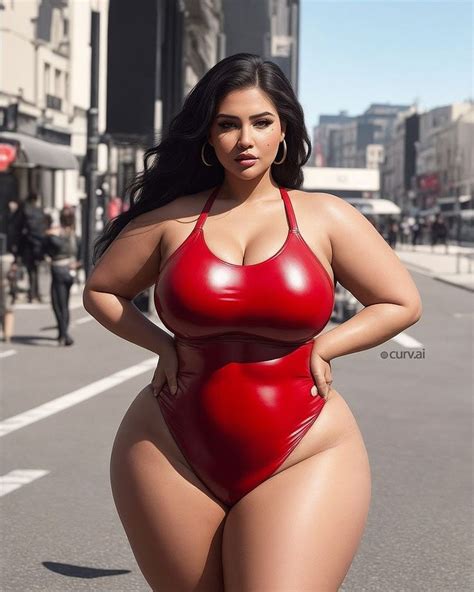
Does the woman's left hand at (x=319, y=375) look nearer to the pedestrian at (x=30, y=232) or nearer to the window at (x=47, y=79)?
the pedestrian at (x=30, y=232)

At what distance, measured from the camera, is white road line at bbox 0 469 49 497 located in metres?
7.47

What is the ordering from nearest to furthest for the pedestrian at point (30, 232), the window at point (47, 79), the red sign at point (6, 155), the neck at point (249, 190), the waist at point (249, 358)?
the waist at point (249, 358) → the neck at point (249, 190) → the pedestrian at point (30, 232) → the red sign at point (6, 155) → the window at point (47, 79)

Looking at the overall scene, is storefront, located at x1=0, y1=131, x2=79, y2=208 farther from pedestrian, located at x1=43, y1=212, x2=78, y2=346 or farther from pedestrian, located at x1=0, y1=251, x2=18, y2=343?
pedestrian, located at x1=43, y1=212, x2=78, y2=346

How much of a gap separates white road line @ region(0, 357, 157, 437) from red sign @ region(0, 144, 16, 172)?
51.6 feet

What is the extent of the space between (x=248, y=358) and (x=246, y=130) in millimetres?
587

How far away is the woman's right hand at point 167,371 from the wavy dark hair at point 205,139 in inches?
16.6

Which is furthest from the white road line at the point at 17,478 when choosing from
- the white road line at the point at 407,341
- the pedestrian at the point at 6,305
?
the white road line at the point at 407,341

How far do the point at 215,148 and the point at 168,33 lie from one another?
32.3 metres

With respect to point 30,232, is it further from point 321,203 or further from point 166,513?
point 166,513

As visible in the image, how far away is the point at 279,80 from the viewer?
3363 mm

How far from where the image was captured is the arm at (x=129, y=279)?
3418 mm

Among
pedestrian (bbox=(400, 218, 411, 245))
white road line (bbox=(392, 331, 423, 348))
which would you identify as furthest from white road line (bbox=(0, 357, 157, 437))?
pedestrian (bbox=(400, 218, 411, 245))

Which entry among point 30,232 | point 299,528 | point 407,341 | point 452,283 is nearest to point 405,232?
point 452,283

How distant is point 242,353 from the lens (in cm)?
318
